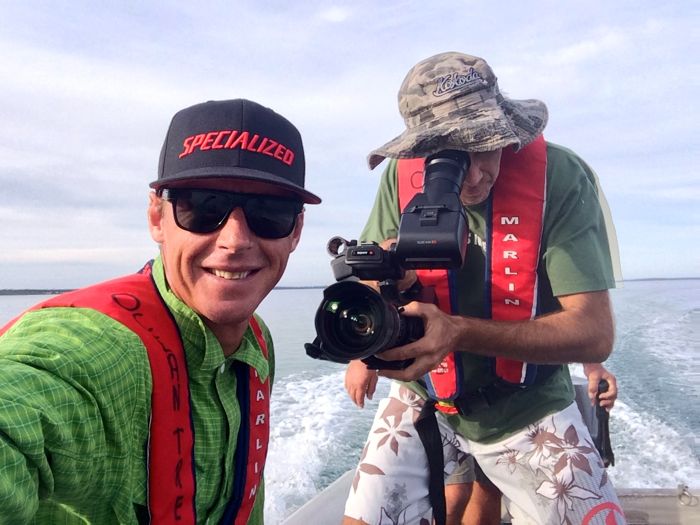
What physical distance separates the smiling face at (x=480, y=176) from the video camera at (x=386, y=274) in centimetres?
22

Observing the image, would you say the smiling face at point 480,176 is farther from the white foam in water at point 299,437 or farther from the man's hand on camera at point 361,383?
the white foam in water at point 299,437


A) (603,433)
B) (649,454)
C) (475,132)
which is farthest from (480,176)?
(649,454)

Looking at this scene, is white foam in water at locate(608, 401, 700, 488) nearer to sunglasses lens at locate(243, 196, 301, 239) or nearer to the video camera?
the video camera

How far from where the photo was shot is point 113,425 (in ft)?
3.08

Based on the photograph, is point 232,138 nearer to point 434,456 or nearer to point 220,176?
point 220,176

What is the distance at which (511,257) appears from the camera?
2.02 meters

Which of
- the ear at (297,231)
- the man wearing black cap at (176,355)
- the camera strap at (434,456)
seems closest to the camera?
the man wearing black cap at (176,355)

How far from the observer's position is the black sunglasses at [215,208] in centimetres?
123

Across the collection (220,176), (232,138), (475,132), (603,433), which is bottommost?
→ (603,433)

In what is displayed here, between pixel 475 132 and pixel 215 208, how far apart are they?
1019mm

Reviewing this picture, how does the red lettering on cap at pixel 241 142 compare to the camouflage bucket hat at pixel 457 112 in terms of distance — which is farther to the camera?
the camouflage bucket hat at pixel 457 112

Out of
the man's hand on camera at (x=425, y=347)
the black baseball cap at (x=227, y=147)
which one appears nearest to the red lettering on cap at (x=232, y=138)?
the black baseball cap at (x=227, y=147)

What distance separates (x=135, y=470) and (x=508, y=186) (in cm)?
161

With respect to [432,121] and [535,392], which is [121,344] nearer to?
[432,121]
